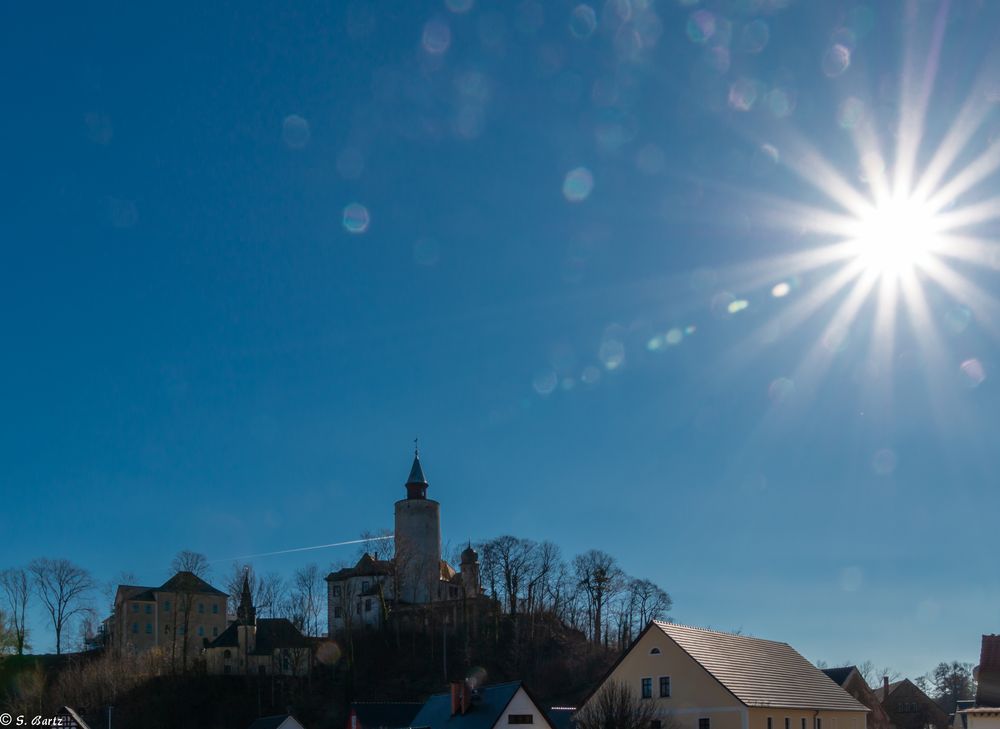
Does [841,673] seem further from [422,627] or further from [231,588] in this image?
[231,588]

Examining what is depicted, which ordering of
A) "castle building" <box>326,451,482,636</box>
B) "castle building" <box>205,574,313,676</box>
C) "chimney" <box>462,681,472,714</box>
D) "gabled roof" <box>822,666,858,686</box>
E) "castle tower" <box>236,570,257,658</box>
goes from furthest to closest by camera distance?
"castle building" <box>326,451,482,636</box> < "castle tower" <box>236,570,257,658</box> < "castle building" <box>205,574,313,676</box> < "gabled roof" <box>822,666,858,686</box> < "chimney" <box>462,681,472,714</box>

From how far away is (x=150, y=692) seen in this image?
8375cm

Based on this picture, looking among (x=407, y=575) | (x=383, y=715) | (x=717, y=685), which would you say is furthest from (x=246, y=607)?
(x=717, y=685)

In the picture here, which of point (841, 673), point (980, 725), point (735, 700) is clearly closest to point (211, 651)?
point (841, 673)

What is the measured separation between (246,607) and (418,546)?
21.3m

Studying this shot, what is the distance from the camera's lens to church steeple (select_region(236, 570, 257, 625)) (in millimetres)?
98688

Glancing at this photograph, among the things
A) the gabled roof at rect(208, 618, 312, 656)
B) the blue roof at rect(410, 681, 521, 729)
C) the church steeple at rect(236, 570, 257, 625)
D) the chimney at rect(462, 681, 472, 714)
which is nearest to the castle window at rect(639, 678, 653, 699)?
the blue roof at rect(410, 681, 521, 729)

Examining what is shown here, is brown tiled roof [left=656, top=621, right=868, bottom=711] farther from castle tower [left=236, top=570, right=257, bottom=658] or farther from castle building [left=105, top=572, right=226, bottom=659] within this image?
castle building [left=105, top=572, right=226, bottom=659]

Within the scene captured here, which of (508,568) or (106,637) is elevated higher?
(508,568)

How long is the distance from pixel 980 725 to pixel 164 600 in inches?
3930

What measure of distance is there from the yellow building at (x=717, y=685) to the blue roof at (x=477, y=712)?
21.2 feet

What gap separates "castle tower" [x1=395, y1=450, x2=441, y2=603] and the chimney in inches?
2069

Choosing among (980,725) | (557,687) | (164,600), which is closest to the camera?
(980,725)

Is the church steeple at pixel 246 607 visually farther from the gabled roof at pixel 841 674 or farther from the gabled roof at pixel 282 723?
the gabled roof at pixel 841 674
